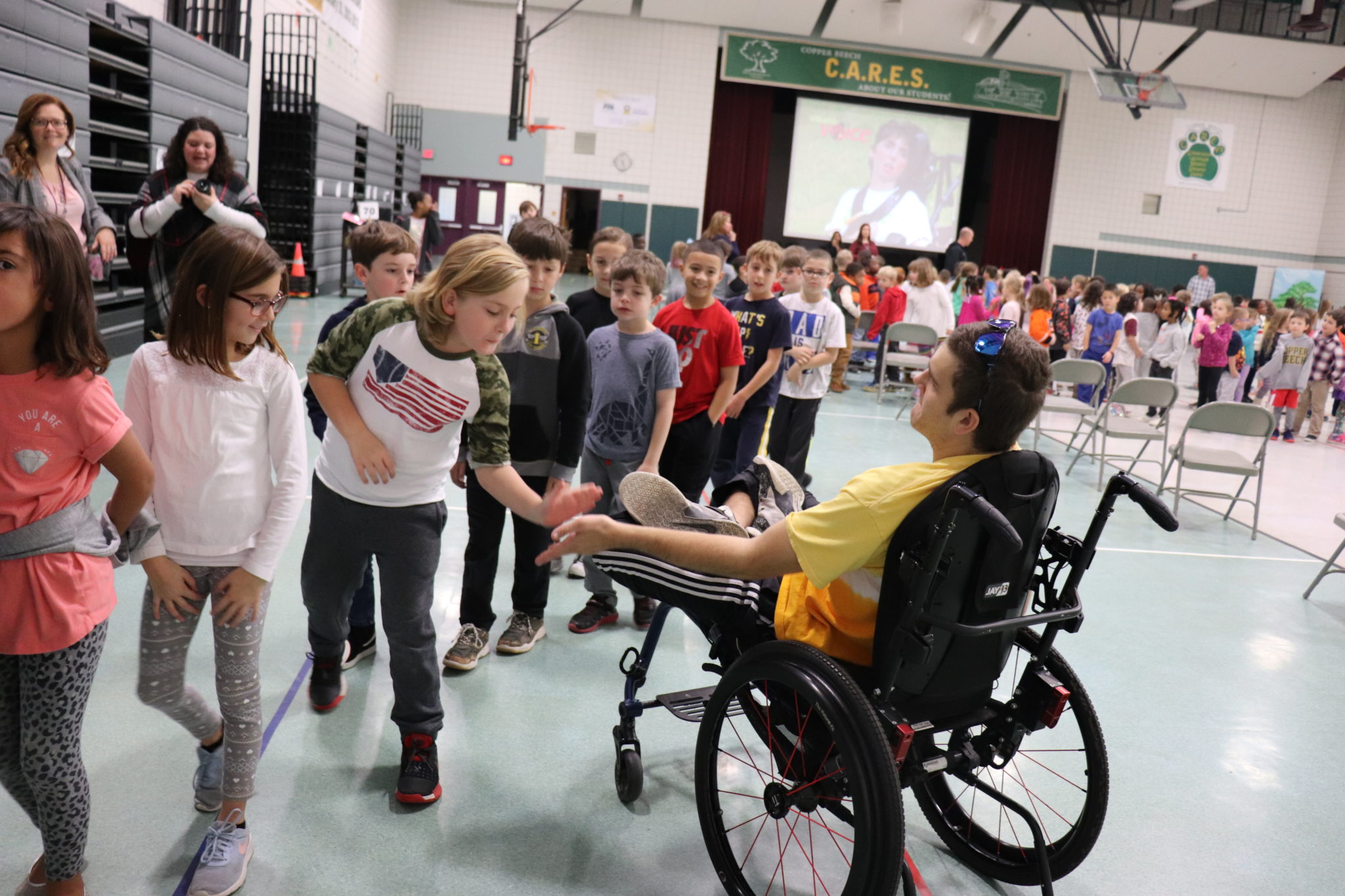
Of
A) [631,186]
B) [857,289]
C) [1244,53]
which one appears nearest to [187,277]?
[857,289]

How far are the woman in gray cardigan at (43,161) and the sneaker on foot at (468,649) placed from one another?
2.78m

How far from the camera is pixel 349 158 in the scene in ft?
42.8

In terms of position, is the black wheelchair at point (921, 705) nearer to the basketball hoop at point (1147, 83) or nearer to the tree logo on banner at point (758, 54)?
the basketball hoop at point (1147, 83)

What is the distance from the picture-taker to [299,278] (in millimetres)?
10898

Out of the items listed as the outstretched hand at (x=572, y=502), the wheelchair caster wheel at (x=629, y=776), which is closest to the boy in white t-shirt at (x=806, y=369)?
the wheelchair caster wheel at (x=629, y=776)

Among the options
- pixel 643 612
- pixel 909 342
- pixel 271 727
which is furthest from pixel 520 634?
pixel 909 342

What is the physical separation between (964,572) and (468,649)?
1659mm

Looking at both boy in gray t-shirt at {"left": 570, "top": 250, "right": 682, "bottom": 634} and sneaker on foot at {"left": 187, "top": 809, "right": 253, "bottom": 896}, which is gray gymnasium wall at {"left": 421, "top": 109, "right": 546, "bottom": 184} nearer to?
boy in gray t-shirt at {"left": 570, "top": 250, "right": 682, "bottom": 634}

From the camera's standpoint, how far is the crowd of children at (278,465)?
142cm

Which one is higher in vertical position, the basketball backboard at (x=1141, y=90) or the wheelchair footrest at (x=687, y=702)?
the basketball backboard at (x=1141, y=90)

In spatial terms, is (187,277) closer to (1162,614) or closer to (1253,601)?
(1162,614)

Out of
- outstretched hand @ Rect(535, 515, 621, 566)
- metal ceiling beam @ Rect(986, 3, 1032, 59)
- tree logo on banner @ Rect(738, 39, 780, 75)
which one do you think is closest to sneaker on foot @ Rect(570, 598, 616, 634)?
outstretched hand @ Rect(535, 515, 621, 566)

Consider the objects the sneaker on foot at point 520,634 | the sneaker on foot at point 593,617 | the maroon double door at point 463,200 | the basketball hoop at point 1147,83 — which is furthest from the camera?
the maroon double door at point 463,200

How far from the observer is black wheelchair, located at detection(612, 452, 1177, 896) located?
147cm
